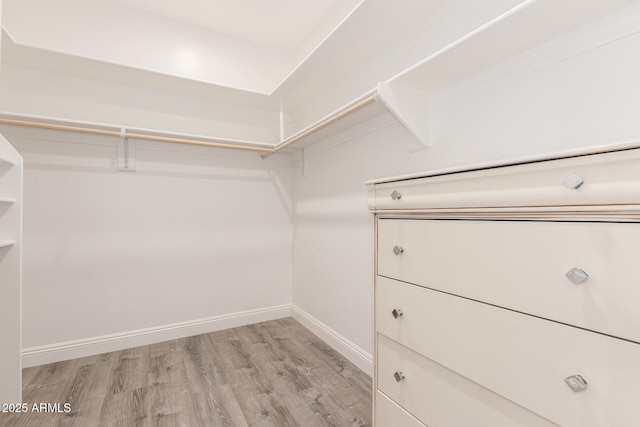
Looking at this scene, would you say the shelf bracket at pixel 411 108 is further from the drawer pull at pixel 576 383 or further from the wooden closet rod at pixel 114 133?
the wooden closet rod at pixel 114 133

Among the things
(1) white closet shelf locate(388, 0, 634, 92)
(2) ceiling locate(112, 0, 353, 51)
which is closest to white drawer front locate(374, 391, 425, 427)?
(1) white closet shelf locate(388, 0, 634, 92)

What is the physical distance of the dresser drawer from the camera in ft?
1.83

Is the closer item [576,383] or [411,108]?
[576,383]

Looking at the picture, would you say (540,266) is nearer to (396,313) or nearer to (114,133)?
(396,313)

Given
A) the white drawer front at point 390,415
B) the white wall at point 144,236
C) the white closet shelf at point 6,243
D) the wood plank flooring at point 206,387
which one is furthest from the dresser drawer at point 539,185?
the white wall at point 144,236

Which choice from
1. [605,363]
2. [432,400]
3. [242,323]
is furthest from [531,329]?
[242,323]

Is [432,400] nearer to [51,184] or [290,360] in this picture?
[290,360]

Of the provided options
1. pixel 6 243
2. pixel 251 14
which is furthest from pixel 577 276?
pixel 251 14

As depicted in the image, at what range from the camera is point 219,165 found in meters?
2.48

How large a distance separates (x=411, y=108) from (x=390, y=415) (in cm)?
131

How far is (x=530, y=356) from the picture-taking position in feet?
2.30

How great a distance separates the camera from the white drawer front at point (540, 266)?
0.57m

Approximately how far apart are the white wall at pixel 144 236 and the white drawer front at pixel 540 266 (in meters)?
1.84

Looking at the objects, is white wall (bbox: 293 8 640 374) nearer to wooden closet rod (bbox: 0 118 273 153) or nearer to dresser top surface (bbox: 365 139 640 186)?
dresser top surface (bbox: 365 139 640 186)
